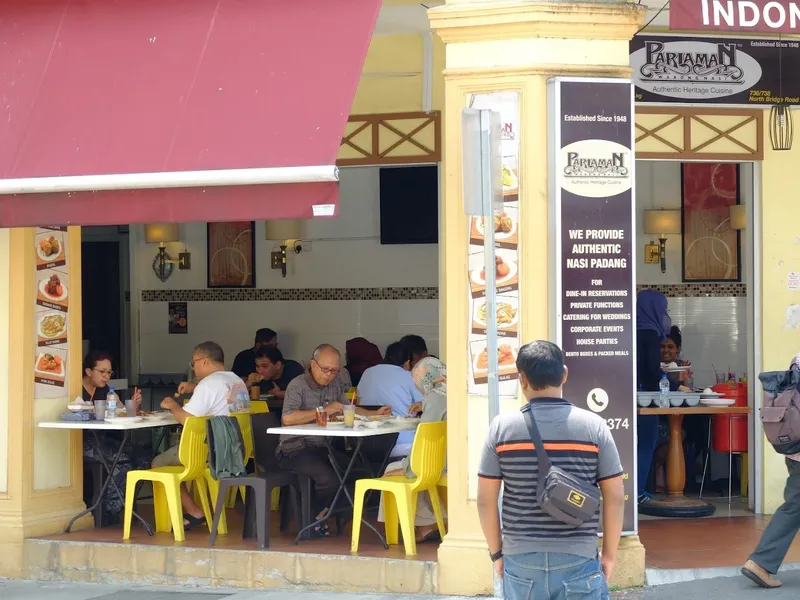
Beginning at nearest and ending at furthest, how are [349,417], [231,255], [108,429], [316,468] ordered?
1. [349,417]
2. [316,468]
3. [108,429]
4. [231,255]

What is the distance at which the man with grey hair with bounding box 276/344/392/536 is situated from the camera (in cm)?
894

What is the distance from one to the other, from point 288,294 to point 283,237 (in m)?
1.05

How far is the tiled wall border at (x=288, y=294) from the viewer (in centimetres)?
1412

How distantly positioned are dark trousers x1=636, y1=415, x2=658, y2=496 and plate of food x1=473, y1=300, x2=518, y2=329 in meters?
3.08

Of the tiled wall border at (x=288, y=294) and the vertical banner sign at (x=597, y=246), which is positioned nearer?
the vertical banner sign at (x=597, y=246)

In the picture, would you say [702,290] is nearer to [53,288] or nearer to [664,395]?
[664,395]

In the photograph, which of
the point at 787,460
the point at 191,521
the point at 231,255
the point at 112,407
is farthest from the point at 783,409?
the point at 231,255

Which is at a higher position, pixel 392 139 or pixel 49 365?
pixel 392 139

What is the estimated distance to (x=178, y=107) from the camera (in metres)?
8.11

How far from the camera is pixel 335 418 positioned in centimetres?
912

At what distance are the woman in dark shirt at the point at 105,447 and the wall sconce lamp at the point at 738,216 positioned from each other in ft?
21.4

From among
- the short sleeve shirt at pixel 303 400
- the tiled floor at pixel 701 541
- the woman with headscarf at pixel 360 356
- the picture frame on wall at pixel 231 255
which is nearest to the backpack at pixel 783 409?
the tiled floor at pixel 701 541

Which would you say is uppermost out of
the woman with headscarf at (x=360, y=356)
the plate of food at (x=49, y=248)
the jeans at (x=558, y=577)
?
the plate of food at (x=49, y=248)

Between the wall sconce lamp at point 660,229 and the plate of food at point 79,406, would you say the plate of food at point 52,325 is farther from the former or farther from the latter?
the wall sconce lamp at point 660,229
